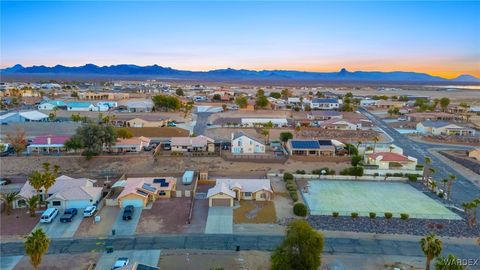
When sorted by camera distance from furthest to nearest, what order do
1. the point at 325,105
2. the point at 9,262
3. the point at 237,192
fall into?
the point at 325,105 → the point at 237,192 → the point at 9,262

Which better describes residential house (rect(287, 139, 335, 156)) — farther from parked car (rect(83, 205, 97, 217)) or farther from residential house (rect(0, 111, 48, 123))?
residential house (rect(0, 111, 48, 123))

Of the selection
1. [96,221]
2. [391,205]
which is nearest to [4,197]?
[96,221]

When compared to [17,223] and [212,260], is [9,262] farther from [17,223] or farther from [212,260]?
[212,260]

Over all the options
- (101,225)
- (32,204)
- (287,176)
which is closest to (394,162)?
(287,176)

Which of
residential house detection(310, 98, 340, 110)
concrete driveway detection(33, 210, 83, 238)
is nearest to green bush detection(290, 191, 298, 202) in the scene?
concrete driveway detection(33, 210, 83, 238)

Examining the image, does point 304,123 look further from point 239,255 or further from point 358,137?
point 239,255
